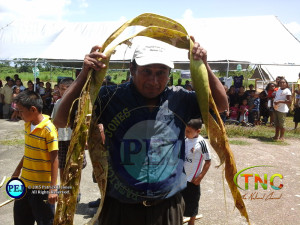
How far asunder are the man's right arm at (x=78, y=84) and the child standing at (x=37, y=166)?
88 centimetres

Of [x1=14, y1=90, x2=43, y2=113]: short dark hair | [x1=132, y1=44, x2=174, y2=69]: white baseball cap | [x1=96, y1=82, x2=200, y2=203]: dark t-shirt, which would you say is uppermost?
[x1=132, y1=44, x2=174, y2=69]: white baseball cap

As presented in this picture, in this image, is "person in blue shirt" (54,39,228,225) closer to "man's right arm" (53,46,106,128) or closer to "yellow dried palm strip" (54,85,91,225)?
"man's right arm" (53,46,106,128)

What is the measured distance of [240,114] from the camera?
11461 mm

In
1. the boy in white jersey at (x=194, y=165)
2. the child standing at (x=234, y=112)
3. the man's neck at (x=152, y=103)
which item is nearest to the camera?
the man's neck at (x=152, y=103)

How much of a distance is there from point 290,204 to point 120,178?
3.52 m

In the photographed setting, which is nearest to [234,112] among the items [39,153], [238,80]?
[238,80]

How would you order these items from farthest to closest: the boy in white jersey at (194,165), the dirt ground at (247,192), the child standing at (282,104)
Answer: the child standing at (282,104) → the dirt ground at (247,192) → the boy in white jersey at (194,165)

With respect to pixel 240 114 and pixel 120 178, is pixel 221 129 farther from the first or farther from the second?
pixel 240 114

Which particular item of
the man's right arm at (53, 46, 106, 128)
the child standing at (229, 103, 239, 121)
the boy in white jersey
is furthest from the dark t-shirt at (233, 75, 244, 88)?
the man's right arm at (53, 46, 106, 128)

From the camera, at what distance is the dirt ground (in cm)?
387

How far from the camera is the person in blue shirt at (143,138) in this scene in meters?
1.84

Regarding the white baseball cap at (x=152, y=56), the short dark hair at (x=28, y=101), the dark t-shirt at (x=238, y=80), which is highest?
the dark t-shirt at (x=238, y=80)

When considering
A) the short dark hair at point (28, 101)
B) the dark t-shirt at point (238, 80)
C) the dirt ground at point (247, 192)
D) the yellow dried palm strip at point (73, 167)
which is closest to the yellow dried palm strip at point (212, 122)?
the dirt ground at point (247, 192)

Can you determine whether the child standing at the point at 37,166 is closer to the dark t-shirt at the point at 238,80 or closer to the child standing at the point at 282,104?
the child standing at the point at 282,104
